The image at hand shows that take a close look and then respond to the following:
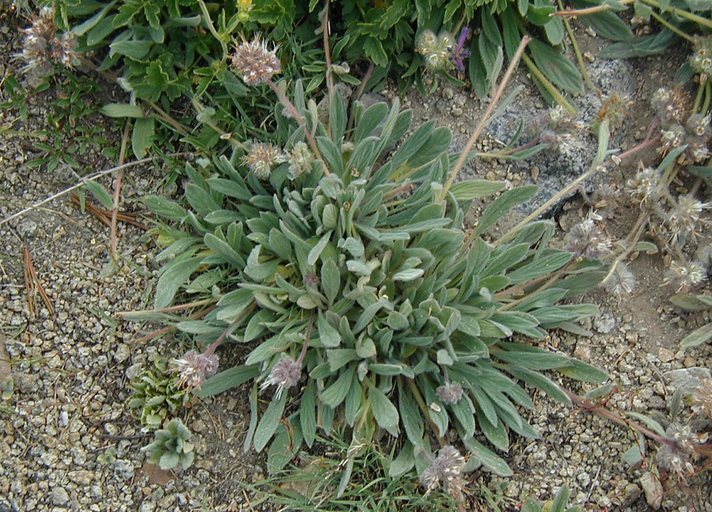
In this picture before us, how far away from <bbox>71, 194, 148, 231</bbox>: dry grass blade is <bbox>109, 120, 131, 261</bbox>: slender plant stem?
0.03 metres

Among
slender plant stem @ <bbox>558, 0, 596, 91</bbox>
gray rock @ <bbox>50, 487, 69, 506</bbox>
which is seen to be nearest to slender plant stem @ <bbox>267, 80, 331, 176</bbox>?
slender plant stem @ <bbox>558, 0, 596, 91</bbox>

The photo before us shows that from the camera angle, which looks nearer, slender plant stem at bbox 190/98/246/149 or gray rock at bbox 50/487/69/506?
gray rock at bbox 50/487/69/506

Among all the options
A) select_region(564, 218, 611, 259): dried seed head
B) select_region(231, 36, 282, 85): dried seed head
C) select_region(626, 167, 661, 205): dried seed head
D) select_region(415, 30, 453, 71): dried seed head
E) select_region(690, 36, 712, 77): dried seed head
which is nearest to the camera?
select_region(231, 36, 282, 85): dried seed head

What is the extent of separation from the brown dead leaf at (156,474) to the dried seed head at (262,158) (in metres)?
1.30

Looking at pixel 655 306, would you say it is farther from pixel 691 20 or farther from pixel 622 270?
pixel 691 20

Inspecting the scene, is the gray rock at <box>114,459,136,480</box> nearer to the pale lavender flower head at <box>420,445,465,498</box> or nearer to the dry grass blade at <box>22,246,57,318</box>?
the dry grass blade at <box>22,246,57,318</box>

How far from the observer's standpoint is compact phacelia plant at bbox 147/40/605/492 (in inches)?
122

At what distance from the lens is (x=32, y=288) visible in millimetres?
3354

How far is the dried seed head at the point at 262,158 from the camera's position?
314cm

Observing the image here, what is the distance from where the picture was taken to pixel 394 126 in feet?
11.4

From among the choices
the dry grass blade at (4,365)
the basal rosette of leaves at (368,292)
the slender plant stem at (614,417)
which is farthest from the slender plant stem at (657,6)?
the dry grass blade at (4,365)

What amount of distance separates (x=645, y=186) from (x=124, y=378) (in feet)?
8.05

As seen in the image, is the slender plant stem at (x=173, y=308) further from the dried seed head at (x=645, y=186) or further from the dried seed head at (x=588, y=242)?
the dried seed head at (x=645, y=186)

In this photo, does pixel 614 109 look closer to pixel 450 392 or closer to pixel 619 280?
pixel 619 280
